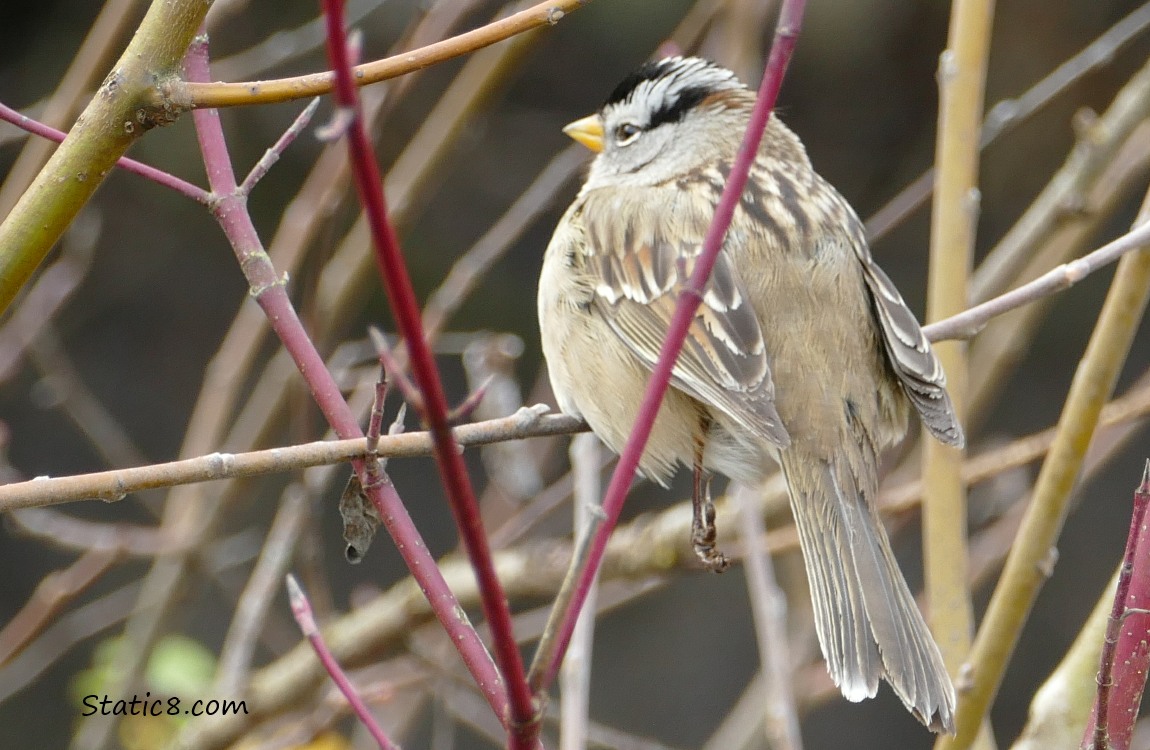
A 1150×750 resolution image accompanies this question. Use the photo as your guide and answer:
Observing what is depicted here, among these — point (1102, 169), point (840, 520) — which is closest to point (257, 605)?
point (840, 520)

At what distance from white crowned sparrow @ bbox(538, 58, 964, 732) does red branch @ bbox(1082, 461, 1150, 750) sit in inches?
27.1

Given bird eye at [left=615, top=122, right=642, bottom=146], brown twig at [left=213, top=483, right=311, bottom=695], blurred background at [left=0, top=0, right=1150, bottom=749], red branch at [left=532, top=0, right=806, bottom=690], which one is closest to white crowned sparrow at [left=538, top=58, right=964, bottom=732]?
bird eye at [left=615, top=122, right=642, bottom=146]

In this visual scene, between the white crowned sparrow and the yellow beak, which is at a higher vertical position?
the yellow beak

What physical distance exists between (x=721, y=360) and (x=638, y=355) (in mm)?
211

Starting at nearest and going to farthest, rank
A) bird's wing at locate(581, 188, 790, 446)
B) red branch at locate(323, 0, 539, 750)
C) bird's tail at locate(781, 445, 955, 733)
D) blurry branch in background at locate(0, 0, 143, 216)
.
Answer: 1. red branch at locate(323, 0, 539, 750)
2. bird's tail at locate(781, 445, 955, 733)
3. bird's wing at locate(581, 188, 790, 446)
4. blurry branch in background at locate(0, 0, 143, 216)

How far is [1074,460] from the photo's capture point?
219 cm

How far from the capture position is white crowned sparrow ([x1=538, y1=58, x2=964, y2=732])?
2.38 metres

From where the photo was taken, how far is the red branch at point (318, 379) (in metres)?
1.46

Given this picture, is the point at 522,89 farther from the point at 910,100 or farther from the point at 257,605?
the point at 257,605

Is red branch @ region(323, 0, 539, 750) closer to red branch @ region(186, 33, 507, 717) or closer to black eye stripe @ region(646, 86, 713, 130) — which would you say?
red branch @ region(186, 33, 507, 717)

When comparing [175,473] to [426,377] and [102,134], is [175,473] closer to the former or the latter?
[102,134]

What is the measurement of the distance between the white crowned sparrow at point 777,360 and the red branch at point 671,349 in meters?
1.15

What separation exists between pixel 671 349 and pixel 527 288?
4662 mm

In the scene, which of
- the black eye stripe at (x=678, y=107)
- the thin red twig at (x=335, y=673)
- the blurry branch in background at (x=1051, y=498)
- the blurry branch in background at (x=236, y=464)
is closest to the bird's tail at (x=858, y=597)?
the blurry branch in background at (x=1051, y=498)
